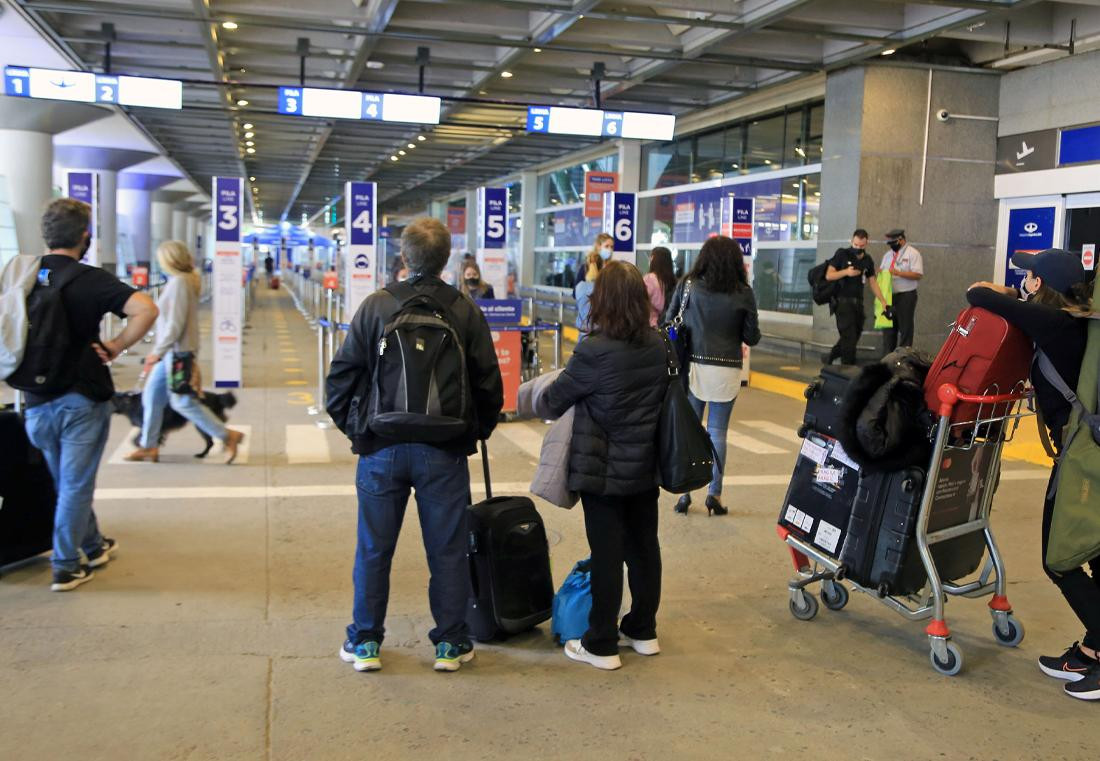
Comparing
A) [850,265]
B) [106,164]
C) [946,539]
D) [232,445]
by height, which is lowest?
[232,445]

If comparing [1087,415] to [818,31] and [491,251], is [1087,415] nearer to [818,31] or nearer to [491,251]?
[818,31]

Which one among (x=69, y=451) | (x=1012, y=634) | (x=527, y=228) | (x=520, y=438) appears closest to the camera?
(x=1012, y=634)

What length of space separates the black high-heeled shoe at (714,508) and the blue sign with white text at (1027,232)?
979cm

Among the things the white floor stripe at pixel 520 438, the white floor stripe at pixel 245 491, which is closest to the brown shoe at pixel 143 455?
the white floor stripe at pixel 245 491

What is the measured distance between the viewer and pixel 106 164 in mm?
32875

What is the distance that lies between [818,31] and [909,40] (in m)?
1.25

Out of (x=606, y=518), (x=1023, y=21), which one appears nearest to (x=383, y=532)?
(x=606, y=518)

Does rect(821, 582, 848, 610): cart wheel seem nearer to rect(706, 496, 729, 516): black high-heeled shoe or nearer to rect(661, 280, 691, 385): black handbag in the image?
rect(706, 496, 729, 516): black high-heeled shoe

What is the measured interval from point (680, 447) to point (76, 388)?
9.88 feet

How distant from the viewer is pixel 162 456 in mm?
8852

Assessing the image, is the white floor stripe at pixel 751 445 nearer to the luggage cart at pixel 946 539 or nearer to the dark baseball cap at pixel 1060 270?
the luggage cart at pixel 946 539

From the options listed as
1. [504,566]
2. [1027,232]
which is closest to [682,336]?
[504,566]

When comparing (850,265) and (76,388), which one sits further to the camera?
(850,265)

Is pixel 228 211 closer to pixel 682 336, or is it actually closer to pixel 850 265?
pixel 682 336
